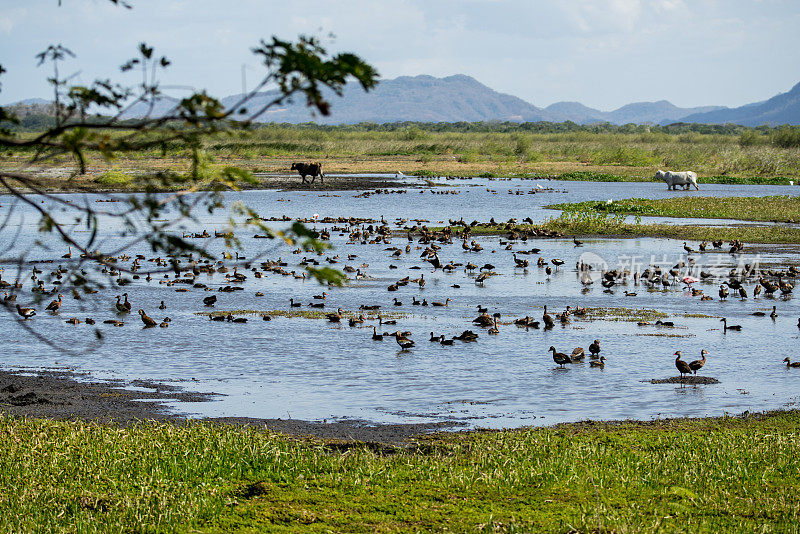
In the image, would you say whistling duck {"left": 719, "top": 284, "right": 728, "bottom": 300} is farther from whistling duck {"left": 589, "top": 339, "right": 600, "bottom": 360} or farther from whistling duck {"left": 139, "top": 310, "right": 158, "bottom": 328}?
whistling duck {"left": 139, "top": 310, "right": 158, "bottom": 328}

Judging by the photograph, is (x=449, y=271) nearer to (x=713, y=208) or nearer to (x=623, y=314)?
(x=623, y=314)

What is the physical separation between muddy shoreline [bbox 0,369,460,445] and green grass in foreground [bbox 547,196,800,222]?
117ft

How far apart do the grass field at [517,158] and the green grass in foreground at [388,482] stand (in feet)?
202

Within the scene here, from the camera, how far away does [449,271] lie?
31.0 meters

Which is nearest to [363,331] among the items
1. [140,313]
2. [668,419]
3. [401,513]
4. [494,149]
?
[140,313]

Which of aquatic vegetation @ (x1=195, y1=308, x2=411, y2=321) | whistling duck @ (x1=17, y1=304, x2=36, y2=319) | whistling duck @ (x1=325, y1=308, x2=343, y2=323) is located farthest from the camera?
aquatic vegetation @ (x1=195, y1=308, x2=411, y2=321)

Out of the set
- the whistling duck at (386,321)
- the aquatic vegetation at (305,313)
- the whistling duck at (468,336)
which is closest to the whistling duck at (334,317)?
the aquatic vegetation at (305,313)

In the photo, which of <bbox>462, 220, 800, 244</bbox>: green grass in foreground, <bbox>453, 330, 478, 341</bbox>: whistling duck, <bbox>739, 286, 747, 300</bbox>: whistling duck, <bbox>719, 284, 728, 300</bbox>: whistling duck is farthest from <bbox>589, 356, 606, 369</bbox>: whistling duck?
<bbox>462, 220, 800, 244</bbox>: green grass in foreground

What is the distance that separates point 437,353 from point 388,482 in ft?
32.1

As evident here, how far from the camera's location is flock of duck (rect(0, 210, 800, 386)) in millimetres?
20422

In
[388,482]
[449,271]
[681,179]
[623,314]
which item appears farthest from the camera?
[681,179]

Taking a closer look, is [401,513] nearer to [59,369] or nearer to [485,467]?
[485,467]

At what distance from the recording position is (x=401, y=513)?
793 cm

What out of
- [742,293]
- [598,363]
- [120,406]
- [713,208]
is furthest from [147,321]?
[713,208]
